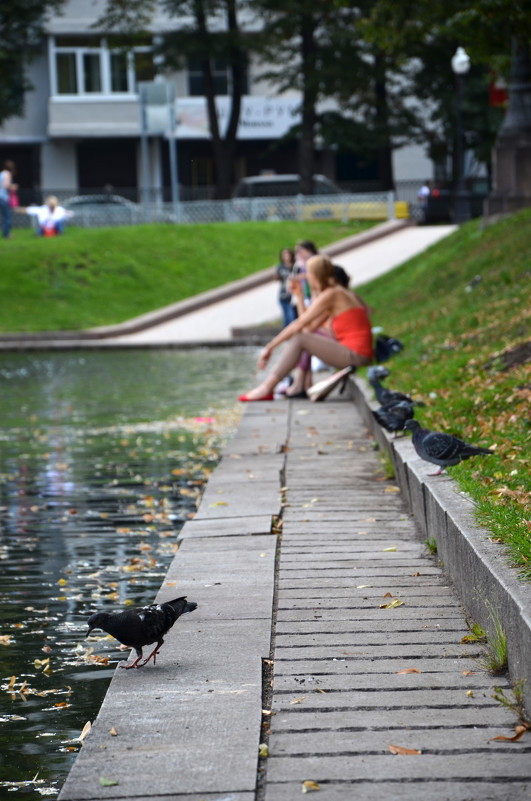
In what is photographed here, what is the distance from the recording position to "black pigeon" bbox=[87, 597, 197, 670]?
14.3 ft

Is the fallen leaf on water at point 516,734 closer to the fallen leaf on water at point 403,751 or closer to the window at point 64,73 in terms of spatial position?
the fallen leaf on water at point 403,751

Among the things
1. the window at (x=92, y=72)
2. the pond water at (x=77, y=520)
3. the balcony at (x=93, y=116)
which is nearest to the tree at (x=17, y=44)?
the balcony at (x=93, y=116)

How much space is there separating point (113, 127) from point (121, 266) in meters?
19.9

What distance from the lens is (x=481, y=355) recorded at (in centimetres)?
1014

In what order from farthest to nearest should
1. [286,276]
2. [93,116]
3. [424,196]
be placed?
[93,116] < [424,196] < [286,276]

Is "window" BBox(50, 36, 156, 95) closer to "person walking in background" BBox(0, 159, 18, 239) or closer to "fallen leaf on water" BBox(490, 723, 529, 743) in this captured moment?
"person walking in background" BBox(0, 159, 18, 239)

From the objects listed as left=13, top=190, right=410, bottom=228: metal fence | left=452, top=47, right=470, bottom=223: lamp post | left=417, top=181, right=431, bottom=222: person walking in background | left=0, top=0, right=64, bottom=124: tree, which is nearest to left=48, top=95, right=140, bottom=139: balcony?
left=0, top=0, right=64, bottom=124: tree

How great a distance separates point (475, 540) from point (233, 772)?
1.64 m

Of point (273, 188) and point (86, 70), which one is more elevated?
point (86, 70)

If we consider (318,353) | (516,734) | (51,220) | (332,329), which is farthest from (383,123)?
(516,734)

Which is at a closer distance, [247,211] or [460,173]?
[460,173]

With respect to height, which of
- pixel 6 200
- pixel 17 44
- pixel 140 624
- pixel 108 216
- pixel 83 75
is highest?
pixel 17 44

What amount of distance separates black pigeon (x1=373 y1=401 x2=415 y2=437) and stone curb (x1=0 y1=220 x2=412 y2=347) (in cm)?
1659

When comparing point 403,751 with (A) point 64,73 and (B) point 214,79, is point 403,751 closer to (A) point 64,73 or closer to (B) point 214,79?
(A) point 64,73
